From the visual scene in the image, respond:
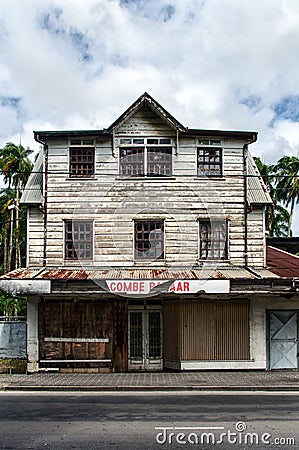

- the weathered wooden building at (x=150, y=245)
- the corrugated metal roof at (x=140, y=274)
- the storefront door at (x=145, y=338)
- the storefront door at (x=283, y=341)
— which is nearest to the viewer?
the corrugated metal roof at (x=140, y=274)

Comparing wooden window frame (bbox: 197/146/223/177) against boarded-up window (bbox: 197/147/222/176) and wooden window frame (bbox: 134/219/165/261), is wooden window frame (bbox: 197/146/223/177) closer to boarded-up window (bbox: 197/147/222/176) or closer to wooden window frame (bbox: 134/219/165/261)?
boarded-up window (bbox: 197/147/222/176)

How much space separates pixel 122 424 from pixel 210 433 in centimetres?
179

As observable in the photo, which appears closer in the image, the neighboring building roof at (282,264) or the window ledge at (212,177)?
the neighboring building roof at (282,264)

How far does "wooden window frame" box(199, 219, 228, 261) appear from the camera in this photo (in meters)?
21.5

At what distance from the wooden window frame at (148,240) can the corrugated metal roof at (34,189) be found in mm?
3735

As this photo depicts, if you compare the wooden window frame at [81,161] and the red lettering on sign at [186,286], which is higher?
the wooden window frame at [81,161]

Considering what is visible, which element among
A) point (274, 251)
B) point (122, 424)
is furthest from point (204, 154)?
point (122, 424)

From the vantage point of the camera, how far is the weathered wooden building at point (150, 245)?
20156 mm

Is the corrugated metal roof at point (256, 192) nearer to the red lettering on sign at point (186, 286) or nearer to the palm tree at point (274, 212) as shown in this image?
the red lettering on sign at point (186, 286)

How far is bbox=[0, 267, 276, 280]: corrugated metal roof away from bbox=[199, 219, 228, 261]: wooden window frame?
1.87 ft

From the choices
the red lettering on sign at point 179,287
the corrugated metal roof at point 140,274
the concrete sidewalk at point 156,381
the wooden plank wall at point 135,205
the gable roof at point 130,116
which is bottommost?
the concrete sidewalk at point 156,381

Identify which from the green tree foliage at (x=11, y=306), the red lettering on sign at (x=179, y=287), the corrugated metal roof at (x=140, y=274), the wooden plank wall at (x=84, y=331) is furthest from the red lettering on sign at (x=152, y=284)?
the green tree foliage at (x=11, y=306)

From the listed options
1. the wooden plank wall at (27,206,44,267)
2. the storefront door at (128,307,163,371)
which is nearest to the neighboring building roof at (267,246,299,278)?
the storefront door at (128,307,163,371)

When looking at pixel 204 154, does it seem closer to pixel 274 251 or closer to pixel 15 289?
pixel 274 251
